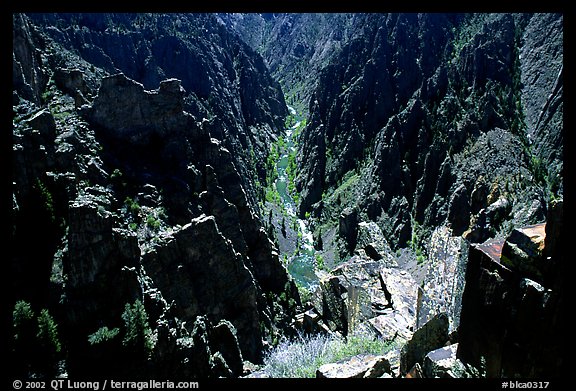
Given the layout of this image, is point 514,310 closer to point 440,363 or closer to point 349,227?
point 440,363

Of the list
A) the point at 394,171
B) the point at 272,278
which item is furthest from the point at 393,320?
the point at 394,171

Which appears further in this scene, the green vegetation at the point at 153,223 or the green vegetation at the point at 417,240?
the green vegetation at the point at 417,240

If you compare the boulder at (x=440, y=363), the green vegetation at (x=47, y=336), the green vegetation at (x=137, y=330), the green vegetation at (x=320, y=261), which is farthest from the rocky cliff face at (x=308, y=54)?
the boulder at (x=440, y=363)

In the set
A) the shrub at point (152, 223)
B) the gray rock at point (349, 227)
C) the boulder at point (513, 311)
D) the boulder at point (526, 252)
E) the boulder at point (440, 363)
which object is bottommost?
the boulder at point (440, 363)

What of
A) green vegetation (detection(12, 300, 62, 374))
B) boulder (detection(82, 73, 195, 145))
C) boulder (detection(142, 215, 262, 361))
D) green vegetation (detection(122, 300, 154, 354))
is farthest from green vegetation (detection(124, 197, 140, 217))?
green vegetation (detection(12, 300, 62, 374))

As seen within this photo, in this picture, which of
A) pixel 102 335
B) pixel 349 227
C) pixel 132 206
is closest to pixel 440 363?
pixel 102 335

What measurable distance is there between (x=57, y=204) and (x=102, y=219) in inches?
116

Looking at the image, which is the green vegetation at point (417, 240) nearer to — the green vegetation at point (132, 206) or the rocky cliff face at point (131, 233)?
the rocky cliff face at point (131, 233)

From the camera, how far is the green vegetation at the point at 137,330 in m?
20.4

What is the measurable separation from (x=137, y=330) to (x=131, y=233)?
5473 mm

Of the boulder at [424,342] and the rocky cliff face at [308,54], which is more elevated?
the rocky cliff face at [308,54]

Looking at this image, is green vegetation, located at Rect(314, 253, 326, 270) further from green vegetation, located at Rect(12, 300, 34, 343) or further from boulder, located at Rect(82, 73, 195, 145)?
green vegetation, located at Rect(12, 300, 34, 343)

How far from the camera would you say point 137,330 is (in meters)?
20.7

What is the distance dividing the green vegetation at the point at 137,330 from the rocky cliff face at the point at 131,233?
0.18ft
